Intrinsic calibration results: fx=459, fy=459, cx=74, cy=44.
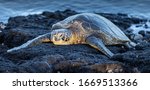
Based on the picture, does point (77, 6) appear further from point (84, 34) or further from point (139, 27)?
point (84, 34)

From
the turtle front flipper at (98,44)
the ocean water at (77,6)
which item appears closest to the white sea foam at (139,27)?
the ocean water at (77,6)

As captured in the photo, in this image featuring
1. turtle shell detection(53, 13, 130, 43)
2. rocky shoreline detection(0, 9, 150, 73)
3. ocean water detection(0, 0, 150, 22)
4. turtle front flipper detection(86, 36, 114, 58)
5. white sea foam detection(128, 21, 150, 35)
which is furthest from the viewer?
ocean water detection(0, 0, 150, 22)

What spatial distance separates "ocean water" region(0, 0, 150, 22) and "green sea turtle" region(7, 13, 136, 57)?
20.0ft

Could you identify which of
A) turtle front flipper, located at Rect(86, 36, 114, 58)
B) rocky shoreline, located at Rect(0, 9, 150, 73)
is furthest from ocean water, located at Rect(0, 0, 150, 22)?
turtle front flipper, located at Rect(86, 36, 114, 58)

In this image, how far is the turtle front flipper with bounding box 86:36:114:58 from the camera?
811 centimetres

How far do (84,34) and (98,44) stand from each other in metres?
0.59

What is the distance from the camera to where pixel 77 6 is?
655 inches

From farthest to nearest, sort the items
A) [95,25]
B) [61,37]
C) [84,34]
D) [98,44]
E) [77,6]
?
[77,6] → [95,25] → [84,34] → [61,37] → [98,44]

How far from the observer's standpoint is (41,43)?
8.66 metres

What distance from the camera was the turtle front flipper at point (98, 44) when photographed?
26.6ft

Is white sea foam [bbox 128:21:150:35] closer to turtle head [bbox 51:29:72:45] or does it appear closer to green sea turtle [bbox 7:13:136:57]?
green sea turtle [bbox 7:13:136:57]

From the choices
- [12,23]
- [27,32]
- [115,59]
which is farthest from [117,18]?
[115,59]

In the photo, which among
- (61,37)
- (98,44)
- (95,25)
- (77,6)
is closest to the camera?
(98,44)

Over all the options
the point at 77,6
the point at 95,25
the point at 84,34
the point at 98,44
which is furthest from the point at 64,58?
the point at 77,6
